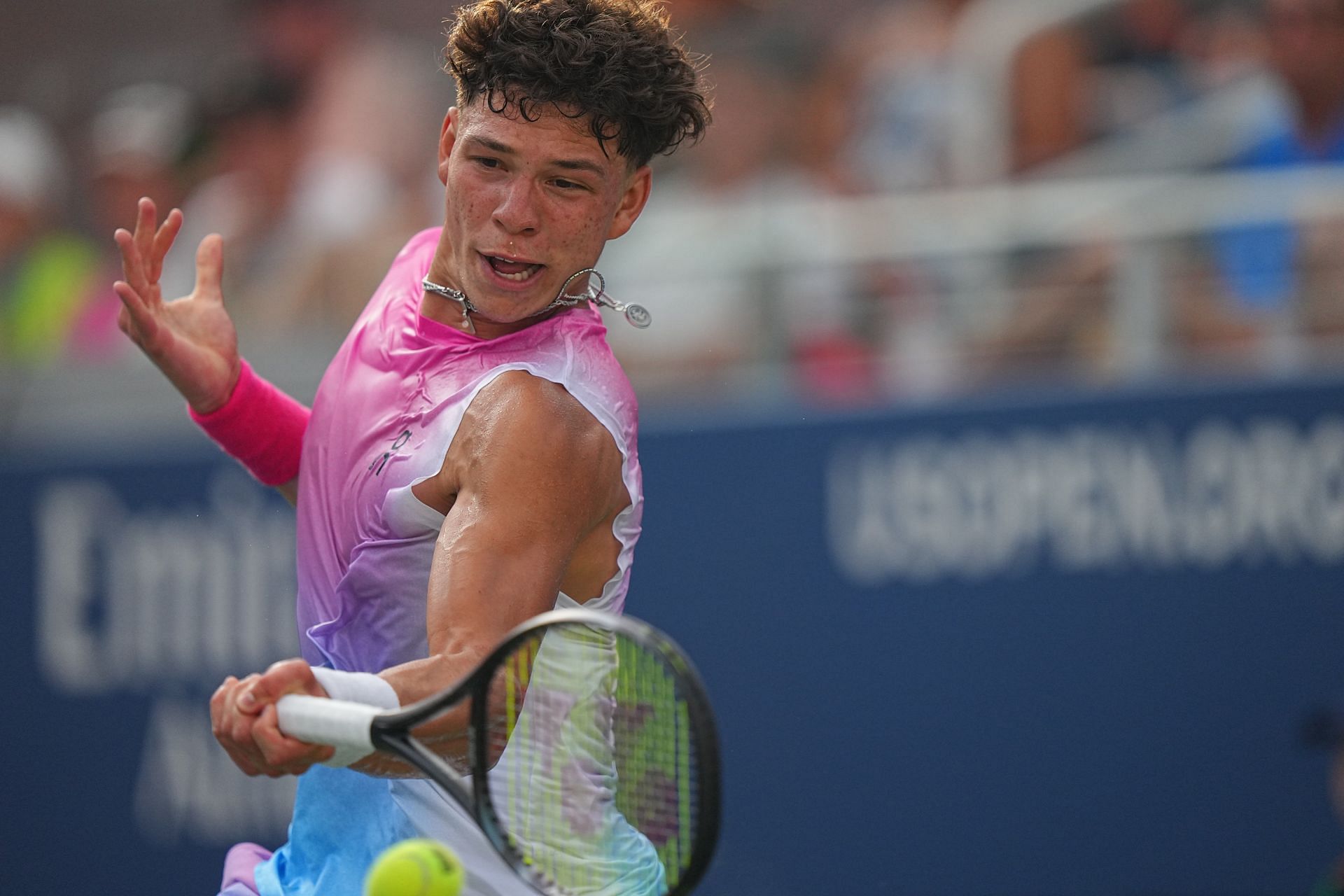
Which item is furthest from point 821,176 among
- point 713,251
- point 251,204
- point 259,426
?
point 259,426

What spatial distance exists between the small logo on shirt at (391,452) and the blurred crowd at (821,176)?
3153mm

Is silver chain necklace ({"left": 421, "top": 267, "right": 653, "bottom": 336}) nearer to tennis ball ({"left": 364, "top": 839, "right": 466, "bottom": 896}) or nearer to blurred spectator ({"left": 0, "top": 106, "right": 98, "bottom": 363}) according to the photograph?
tennis ball ({"left": 364, "top": 839, "right": 466, "bottom": 896})

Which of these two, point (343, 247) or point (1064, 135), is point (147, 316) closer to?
point (343, 247)

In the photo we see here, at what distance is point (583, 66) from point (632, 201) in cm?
30

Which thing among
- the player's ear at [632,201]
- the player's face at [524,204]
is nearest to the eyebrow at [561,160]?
the player's face at [524,204]

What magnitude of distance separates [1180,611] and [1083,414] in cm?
64

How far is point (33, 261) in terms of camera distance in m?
6.95

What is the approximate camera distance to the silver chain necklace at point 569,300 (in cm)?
259

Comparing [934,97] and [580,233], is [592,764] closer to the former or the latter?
[580,233]

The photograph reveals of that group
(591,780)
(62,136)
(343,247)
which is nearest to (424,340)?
(591,780)

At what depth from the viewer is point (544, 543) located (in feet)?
7.64

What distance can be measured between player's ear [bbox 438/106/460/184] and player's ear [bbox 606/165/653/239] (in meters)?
0.26

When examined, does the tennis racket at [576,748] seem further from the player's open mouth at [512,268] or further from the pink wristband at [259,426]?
the pink wristband at [259,426]

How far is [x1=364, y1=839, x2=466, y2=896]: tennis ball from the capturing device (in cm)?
220
